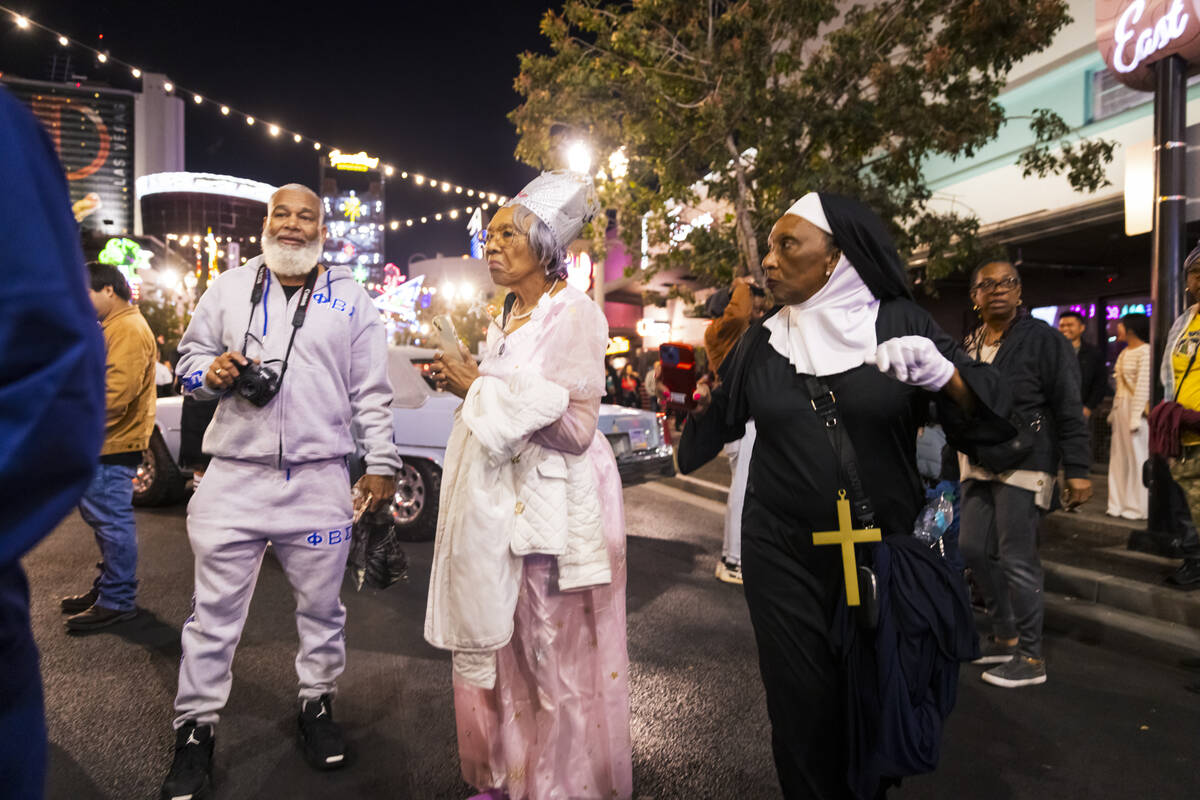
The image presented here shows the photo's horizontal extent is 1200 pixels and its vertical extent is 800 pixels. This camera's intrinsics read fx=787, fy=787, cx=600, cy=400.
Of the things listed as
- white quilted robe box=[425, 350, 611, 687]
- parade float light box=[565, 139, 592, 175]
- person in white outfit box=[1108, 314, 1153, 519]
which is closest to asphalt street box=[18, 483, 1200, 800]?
white quilted robe box=[425, 350, 611, 687]

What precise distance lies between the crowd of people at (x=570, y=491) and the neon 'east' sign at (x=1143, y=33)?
410cm

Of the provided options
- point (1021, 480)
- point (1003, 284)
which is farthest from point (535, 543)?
point (1003, 284)

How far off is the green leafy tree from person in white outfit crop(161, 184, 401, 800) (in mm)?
7458

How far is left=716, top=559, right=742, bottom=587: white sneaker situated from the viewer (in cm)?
586

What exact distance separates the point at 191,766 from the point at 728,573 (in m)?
3.94

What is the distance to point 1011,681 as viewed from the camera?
3969 mm

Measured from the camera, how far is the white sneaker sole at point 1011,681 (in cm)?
396

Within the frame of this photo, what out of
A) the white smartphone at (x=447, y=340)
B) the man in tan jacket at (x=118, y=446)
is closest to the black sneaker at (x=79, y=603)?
the man in tan jacket at (x=118, y=446)

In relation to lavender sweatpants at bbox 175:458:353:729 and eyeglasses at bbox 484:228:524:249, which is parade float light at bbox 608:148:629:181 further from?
lavender sweatpants at bbox 175:458:353:729

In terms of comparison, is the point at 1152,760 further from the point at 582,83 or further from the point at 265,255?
the point at 582,83

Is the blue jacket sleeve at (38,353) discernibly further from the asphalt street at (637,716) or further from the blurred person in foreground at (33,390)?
the asphalt street at (637,716)

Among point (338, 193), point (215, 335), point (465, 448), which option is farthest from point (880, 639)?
point (338, 193)

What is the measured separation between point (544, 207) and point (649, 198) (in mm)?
9382

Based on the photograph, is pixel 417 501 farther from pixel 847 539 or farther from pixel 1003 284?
pixel 847 539
